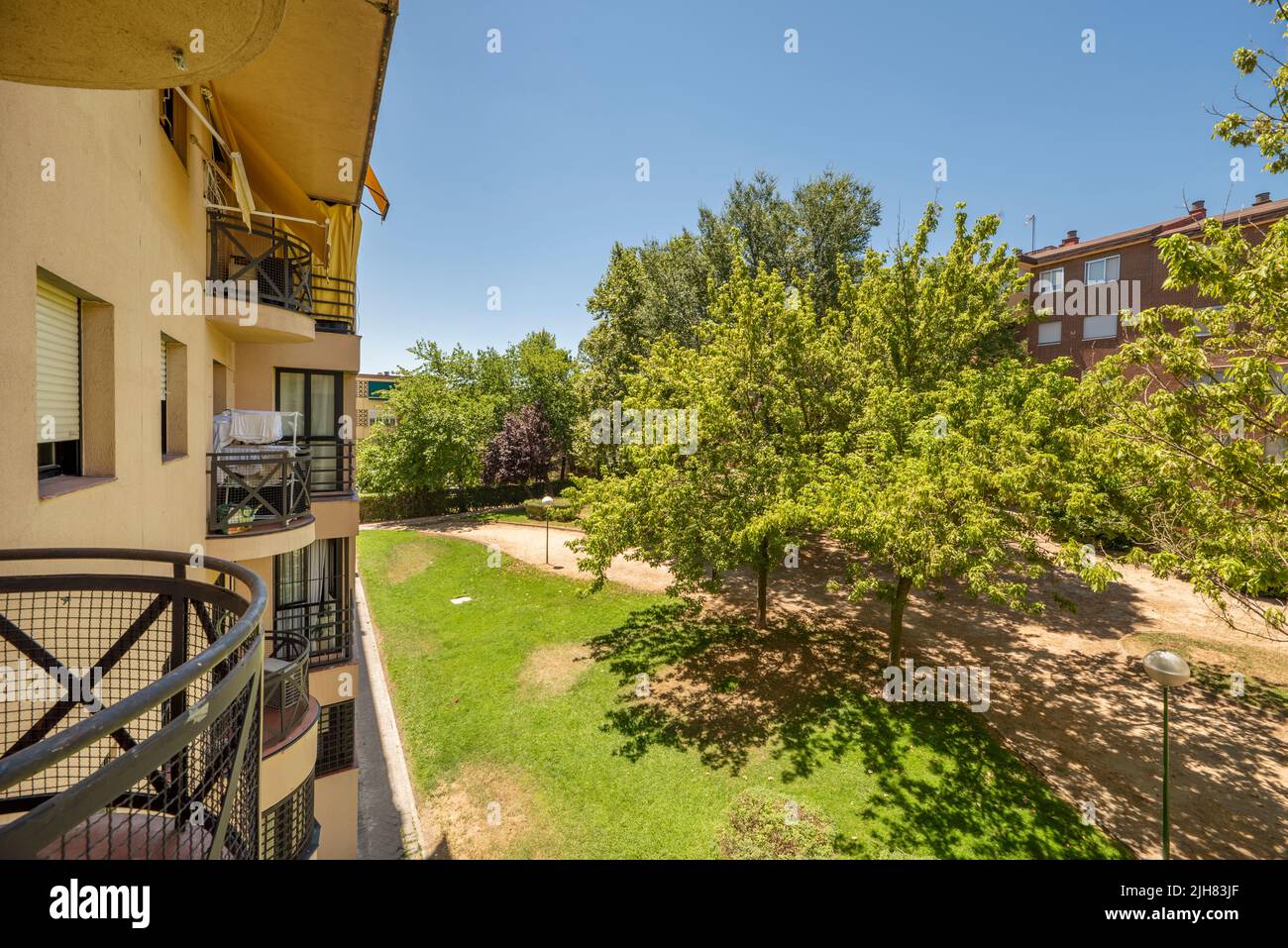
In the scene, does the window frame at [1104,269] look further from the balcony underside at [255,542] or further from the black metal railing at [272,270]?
the balcony underside at [255,542]

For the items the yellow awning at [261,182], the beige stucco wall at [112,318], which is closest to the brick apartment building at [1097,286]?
the yellow awning at [261,182]

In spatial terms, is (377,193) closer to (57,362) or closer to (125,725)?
(57,362)

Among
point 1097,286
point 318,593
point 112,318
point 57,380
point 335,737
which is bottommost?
point 335,737

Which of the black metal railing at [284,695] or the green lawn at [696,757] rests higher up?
the black metal railing at [284,695]

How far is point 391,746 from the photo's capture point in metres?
12.8

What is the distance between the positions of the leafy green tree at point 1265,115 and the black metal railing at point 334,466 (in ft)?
46.3

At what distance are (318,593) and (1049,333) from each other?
39.0 metres

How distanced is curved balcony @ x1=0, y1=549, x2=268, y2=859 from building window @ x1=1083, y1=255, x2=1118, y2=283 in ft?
131

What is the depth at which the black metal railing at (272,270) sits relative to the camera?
25.1 ft

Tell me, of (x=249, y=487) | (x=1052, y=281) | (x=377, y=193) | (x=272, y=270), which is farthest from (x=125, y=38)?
(x=1052, y=281)

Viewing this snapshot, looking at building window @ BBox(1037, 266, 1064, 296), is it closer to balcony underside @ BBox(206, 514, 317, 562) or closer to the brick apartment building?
the brick apartment building

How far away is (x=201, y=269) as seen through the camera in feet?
23.7
